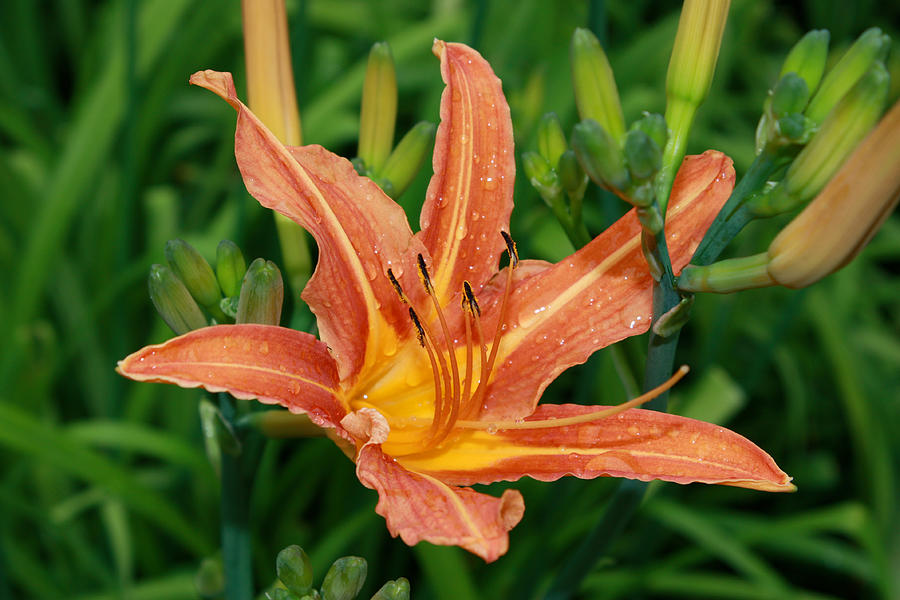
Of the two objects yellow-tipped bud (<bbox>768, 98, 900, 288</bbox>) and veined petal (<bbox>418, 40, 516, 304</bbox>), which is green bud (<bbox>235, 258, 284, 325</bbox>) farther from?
yellow-tipped bud (<bbox>768, 98, 900, 288</bbox>)

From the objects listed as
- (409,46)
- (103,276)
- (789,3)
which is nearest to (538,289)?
(409,46)

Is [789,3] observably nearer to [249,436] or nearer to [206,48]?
[206,48]

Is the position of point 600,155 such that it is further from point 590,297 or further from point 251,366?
point 251,366

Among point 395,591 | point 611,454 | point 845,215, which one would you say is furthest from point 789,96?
point 395,591

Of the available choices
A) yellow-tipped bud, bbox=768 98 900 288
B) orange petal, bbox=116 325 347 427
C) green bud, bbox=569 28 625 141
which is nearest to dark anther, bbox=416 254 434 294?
orange petal, bbox=116 325 347 427

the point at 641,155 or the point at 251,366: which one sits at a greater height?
the point at 641,155
